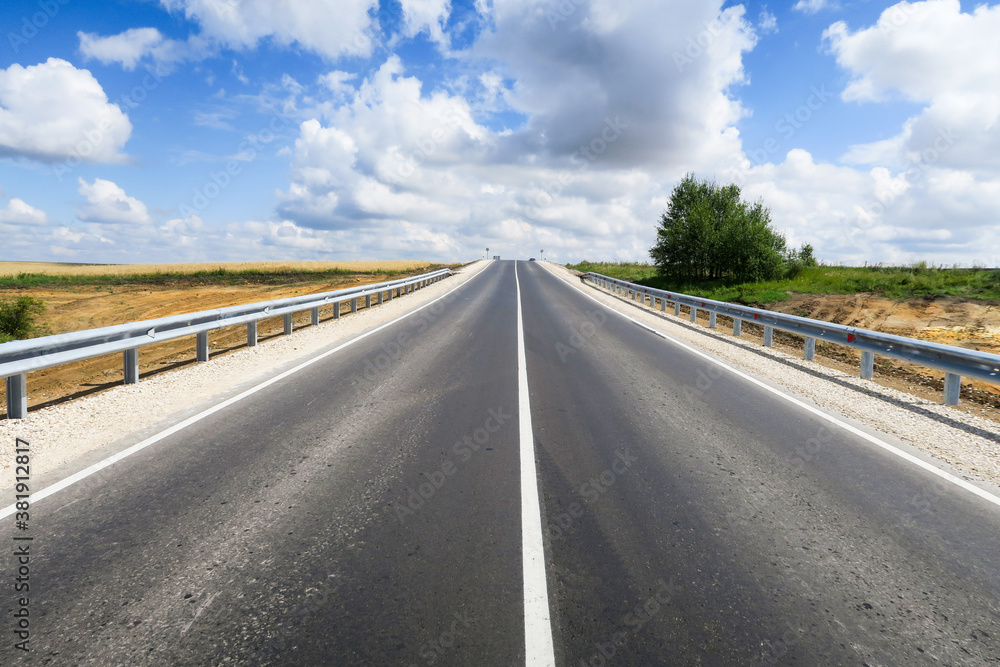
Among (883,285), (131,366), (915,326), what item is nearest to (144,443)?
(131,366)

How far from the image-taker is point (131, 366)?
8320 millimetres

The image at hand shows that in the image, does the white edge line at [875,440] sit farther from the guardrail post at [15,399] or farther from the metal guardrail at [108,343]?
the guardrail post at [15,399]

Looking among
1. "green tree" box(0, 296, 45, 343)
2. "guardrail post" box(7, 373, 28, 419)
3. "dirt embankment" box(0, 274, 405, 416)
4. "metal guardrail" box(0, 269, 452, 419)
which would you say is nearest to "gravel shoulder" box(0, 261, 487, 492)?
"guardrail post" box(7, 373, 28, 419)

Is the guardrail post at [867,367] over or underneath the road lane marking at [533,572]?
over

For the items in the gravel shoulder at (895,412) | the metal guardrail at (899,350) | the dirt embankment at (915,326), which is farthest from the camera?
the dirt embankment at (915,326)

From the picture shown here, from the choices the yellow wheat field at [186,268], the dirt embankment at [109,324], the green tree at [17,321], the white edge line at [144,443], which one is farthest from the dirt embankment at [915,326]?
the yellow wheat field at [186,268]

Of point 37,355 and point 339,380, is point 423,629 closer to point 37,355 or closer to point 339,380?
point 339,380

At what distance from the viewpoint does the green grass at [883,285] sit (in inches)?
869

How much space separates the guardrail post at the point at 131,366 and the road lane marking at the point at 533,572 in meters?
6.50

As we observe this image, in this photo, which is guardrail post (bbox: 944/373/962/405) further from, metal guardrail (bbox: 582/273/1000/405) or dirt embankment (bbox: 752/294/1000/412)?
dirt embankment (bbox: 752/294/1000/412)

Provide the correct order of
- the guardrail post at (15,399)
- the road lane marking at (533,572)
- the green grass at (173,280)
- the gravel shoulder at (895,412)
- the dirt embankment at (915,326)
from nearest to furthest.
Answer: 1. the road lane marking at (533,572)
2. the gravel shoulder at (895,412)
3. the guardrail post at (15,399)
4. the dirt embankment at (915,326)
5. the green grass at (173,280)

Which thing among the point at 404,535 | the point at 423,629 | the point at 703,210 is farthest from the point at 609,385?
the point at 703,210

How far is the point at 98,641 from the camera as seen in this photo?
2.61m

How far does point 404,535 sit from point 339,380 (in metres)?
5.27
